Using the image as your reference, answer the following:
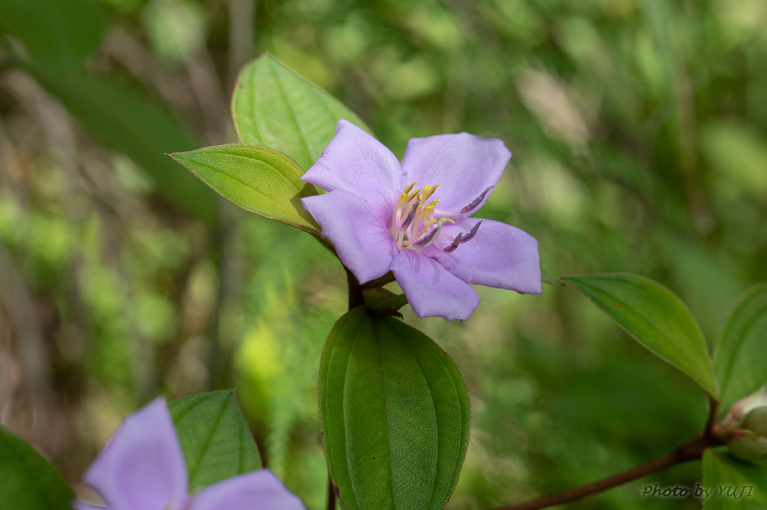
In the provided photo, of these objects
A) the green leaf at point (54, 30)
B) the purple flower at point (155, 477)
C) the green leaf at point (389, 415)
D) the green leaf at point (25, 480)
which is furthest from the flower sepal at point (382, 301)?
the green leaf at point (54, 30)

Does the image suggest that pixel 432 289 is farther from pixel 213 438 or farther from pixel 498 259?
pixel 213 438

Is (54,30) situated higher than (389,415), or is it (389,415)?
(54,30)

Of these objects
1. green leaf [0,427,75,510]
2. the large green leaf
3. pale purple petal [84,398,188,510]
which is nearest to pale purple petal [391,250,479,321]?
pale purple petal [84,398,188,510]

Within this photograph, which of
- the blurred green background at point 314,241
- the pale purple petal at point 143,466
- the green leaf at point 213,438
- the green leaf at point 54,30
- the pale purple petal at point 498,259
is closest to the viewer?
the pale purple petal at point 143,466

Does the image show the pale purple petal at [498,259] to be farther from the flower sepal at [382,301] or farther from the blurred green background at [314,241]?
the blurred green background at [314,241]

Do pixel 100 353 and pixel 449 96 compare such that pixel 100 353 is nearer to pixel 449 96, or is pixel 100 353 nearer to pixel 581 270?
pixel 449 96

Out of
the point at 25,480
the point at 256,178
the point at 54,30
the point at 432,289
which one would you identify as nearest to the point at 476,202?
the point at 432,289
